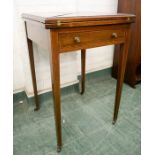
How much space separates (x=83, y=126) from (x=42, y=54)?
2.17 ft

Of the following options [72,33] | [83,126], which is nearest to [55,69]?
[72,33]

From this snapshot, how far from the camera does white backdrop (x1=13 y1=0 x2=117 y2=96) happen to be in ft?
4.21

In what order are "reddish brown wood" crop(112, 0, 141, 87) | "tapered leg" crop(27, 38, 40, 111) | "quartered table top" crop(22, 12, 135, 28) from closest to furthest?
"quartered table top" crop(22, 12, 135, 28)
"tapered leg" crop(27, 38, 40, 111)
"reddish brown wood" crop(112, 0, 141, 87)

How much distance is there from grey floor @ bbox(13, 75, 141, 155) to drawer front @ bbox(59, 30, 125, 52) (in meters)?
0.63

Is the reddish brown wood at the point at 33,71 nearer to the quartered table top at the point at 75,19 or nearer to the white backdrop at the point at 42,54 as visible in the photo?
the white backdrop at the point at 42,54

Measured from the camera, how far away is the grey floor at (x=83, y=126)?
3.58 ft

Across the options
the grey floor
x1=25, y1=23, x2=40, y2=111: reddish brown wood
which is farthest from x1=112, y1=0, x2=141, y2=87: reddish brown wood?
x1=25, y1=23, x2=40, y2=111: reddish brown wood

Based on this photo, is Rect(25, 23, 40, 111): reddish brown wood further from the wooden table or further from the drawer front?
the drawer front

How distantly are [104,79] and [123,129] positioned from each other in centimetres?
84

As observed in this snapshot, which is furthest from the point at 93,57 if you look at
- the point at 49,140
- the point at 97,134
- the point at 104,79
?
the point at 49,140

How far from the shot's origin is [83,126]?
1.28 metres

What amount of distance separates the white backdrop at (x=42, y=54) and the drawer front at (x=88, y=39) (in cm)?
52

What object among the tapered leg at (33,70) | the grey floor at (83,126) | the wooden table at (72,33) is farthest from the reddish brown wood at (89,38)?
the grey floor at (83,126)
